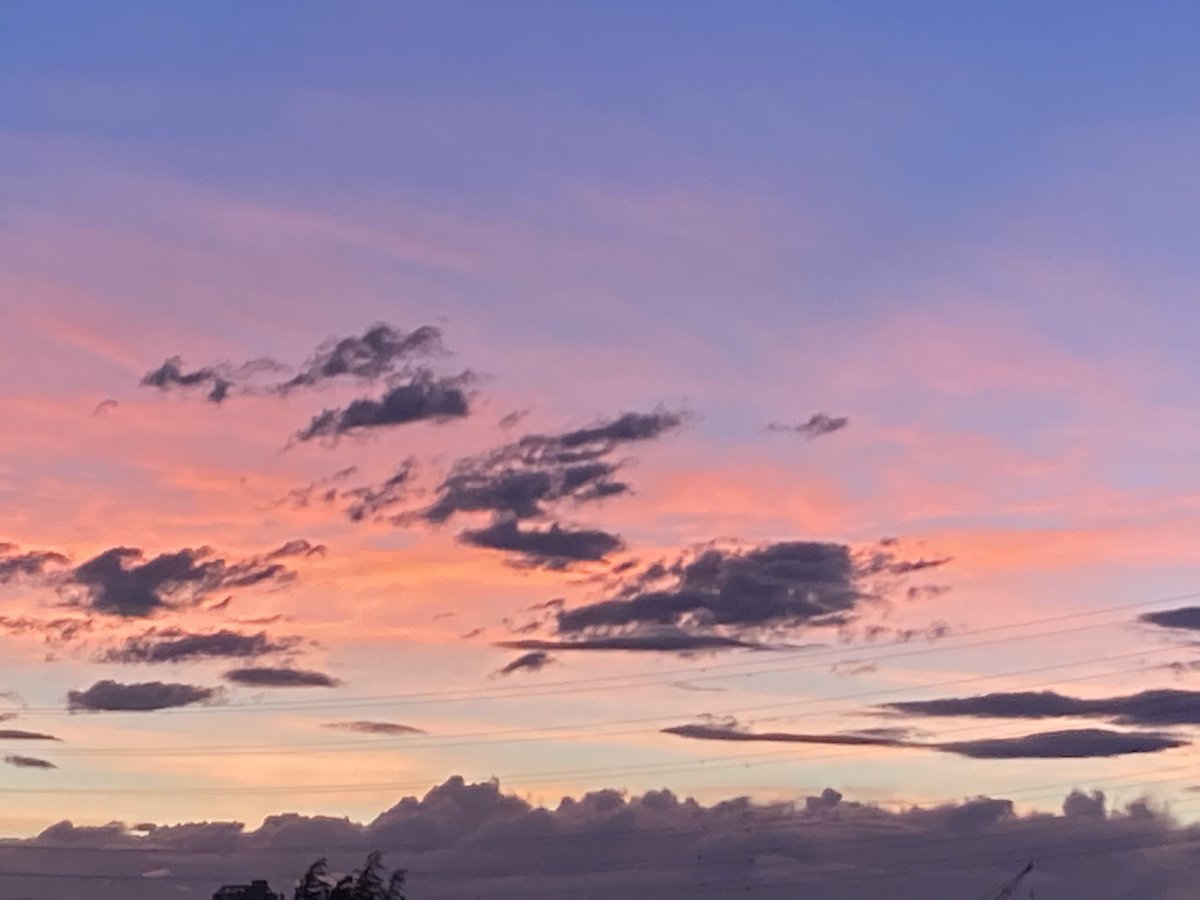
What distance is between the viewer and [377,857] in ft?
628

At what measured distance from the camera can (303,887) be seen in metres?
195

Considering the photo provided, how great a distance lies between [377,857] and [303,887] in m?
9.83
